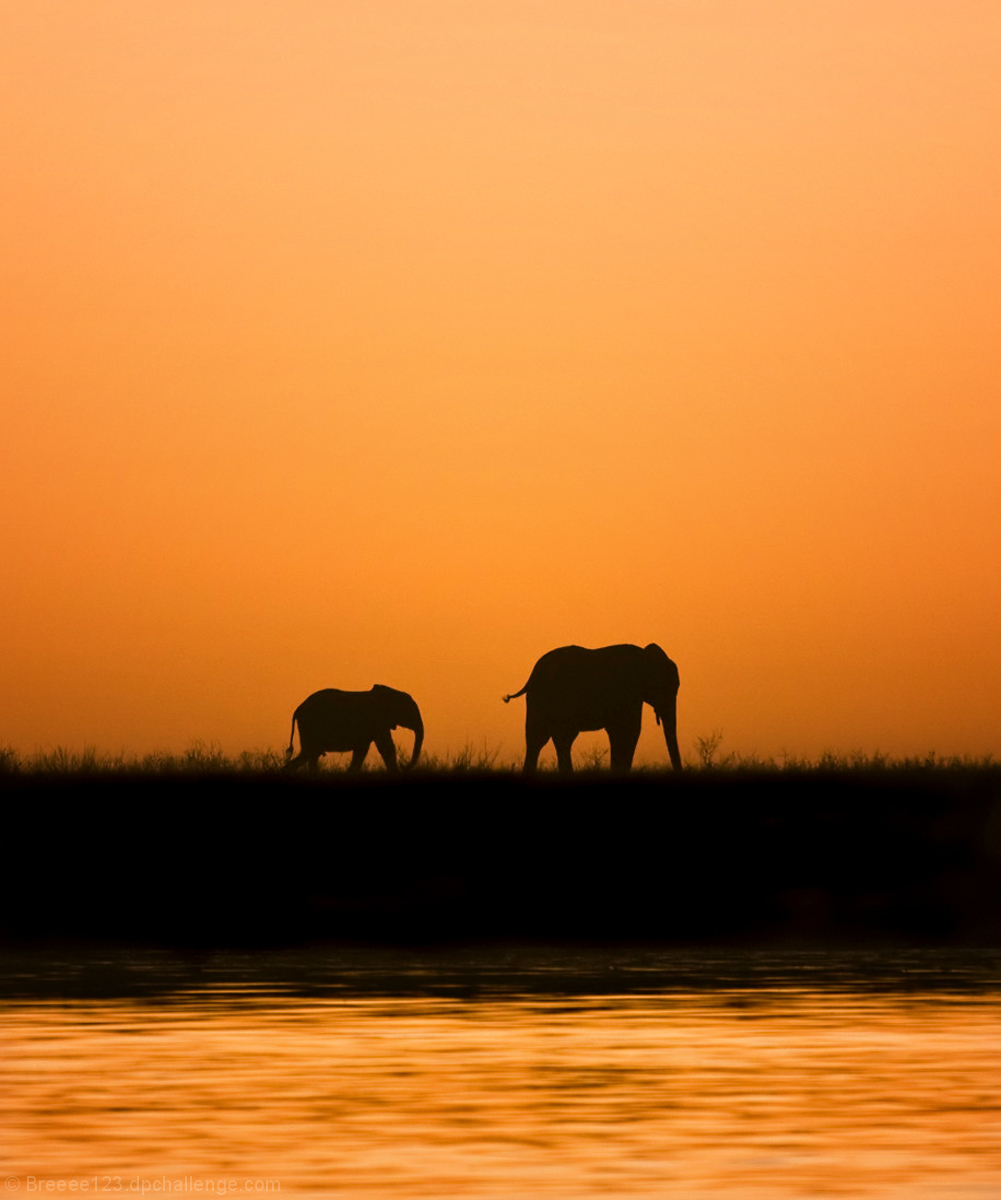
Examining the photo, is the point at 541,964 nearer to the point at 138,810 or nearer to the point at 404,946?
the point at 404,946

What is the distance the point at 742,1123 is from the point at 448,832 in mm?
15876

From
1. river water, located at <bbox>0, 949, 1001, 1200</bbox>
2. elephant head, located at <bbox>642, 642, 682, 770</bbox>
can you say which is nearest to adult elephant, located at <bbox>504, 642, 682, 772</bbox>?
elephant head, located at <bbox>642, 642, 682, 770</bbox>

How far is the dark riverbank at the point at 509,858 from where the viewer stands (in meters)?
29.3

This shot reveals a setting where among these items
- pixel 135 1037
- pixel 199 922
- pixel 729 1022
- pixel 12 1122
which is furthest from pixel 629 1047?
pixel 199 922

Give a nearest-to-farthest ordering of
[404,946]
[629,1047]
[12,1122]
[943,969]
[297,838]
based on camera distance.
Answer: [12,1122]
[629,1047]
[943,969]
[404,946]
[297,838]

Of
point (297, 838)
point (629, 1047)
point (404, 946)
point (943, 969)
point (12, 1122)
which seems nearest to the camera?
point (12, 1122)

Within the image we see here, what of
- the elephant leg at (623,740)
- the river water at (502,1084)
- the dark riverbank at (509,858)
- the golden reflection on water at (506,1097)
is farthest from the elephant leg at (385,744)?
the golden reflection on water at (506,1097)

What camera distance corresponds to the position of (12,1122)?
14.4 m

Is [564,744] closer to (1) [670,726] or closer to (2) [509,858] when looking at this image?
(1) [670,726]

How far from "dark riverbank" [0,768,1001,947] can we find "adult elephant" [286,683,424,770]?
15.7 meters

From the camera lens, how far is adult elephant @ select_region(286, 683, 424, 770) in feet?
153

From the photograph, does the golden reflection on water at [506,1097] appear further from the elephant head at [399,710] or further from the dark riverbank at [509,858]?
the elephant head at [399,710]

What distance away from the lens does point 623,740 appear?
43.9 metres

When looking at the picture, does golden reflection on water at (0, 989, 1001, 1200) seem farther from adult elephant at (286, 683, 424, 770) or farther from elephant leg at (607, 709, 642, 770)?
adult elephant at (286, 683, 424, 770)
